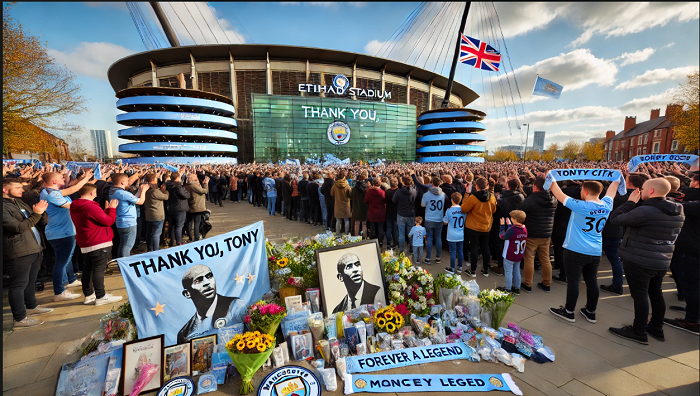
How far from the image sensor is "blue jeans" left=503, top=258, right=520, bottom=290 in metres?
4.86

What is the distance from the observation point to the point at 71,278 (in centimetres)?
531

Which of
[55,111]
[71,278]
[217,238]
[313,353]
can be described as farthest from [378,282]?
[55,111]

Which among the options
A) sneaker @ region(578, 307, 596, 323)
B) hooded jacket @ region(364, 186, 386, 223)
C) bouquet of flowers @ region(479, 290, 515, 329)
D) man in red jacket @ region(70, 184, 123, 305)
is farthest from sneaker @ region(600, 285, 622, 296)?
man in red jacket @ region(70, 184, 123, 305)

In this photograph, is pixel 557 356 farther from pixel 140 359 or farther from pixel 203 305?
pixel 140 359

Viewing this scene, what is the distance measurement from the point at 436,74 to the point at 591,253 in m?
59.2

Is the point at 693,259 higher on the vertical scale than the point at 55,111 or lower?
lower

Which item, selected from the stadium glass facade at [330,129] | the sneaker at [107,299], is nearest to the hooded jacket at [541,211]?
the sneaker at [107,299]

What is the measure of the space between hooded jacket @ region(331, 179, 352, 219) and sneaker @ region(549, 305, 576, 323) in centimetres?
533

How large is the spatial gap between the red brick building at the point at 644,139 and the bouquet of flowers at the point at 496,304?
3768 cm

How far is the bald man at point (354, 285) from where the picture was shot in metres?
3.88

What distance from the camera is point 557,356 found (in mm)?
3359

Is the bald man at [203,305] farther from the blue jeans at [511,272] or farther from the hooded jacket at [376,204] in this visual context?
the blue jeans at [511,272]

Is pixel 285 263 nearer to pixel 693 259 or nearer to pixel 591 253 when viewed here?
pixel 591 253

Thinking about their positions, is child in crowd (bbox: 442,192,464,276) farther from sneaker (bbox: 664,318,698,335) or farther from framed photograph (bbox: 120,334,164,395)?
framed photograph (bbox: 120,334,164,395)
